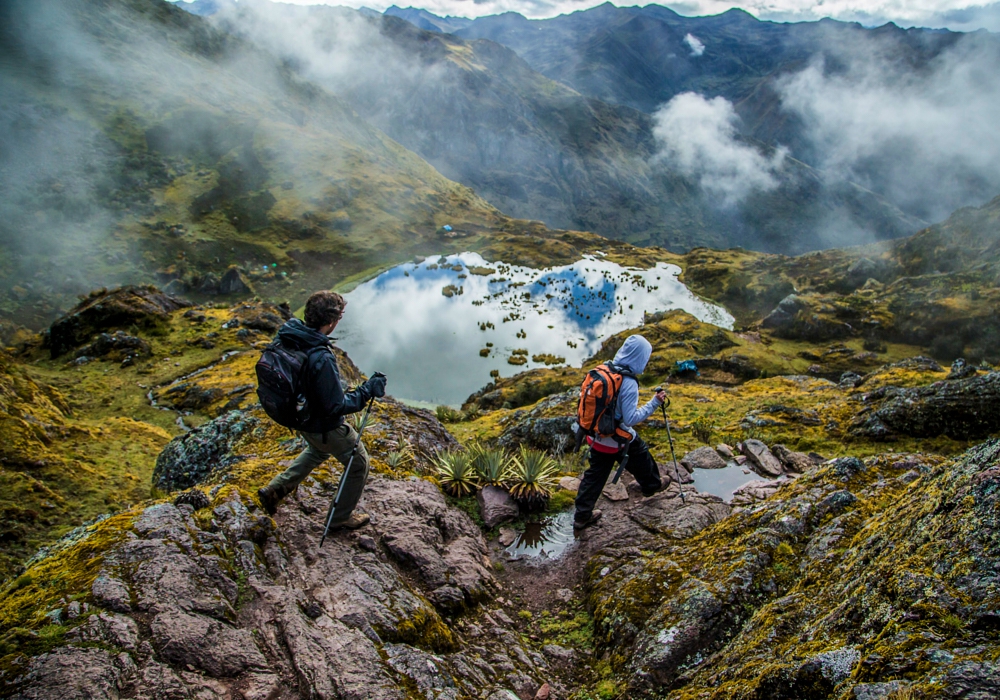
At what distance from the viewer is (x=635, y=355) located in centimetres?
862

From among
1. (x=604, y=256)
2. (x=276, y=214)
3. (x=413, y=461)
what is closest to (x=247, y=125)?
(x=276, y=214)

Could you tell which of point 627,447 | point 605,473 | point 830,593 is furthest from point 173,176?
point 830,593

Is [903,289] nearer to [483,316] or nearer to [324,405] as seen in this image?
[483,316]

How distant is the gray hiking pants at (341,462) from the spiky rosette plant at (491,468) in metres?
4.11

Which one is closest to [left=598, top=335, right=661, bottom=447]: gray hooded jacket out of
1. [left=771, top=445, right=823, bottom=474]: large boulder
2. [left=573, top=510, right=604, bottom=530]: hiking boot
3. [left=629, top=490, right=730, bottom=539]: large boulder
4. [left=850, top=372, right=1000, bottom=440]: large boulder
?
[left=629, top=490, right=730, bottom=539]: large boulder

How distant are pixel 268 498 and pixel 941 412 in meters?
15.5

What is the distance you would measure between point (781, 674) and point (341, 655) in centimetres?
435

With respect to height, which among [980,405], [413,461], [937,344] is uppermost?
[937,344]

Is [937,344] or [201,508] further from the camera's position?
[937,344]

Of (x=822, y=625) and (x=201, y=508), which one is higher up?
(x=822, y=625)

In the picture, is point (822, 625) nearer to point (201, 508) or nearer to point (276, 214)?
point (201, 508)

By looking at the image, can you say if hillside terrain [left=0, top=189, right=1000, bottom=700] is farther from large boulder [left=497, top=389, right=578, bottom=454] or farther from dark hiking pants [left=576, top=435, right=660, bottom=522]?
dark hiking pants [left=576, top=435, right=660, bottom=522]

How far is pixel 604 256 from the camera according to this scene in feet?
355

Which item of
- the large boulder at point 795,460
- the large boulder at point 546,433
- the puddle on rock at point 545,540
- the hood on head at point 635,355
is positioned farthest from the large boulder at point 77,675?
the large boulder at point 795,460
